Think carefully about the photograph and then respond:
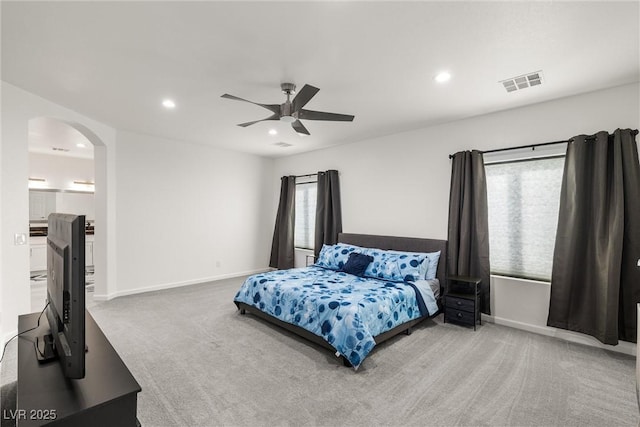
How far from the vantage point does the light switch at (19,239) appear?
121 inches

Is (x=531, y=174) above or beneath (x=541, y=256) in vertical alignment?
above

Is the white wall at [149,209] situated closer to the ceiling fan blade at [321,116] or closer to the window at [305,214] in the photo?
the window at [305,214]

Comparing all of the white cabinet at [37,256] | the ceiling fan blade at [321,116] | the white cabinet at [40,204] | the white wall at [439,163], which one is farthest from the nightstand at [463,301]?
the white cabinet at [40,204]

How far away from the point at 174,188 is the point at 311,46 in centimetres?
411

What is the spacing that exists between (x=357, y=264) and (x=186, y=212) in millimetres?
3454

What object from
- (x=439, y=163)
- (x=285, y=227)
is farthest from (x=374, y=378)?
(x=285, y=227)

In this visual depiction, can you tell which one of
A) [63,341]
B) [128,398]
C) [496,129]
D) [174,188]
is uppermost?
[496,129]

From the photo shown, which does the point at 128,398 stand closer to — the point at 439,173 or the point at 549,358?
the point at 549,358

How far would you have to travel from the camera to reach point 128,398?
1093mm

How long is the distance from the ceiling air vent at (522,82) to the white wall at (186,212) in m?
4.99

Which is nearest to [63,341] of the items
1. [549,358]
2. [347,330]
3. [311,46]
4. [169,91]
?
[347,330]

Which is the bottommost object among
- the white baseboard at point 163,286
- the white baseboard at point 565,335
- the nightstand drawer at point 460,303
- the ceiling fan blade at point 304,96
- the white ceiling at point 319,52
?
the white baseboard at point 163,286

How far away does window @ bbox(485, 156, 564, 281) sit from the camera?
3.43m

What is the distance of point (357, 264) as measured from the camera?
421 centimetres
